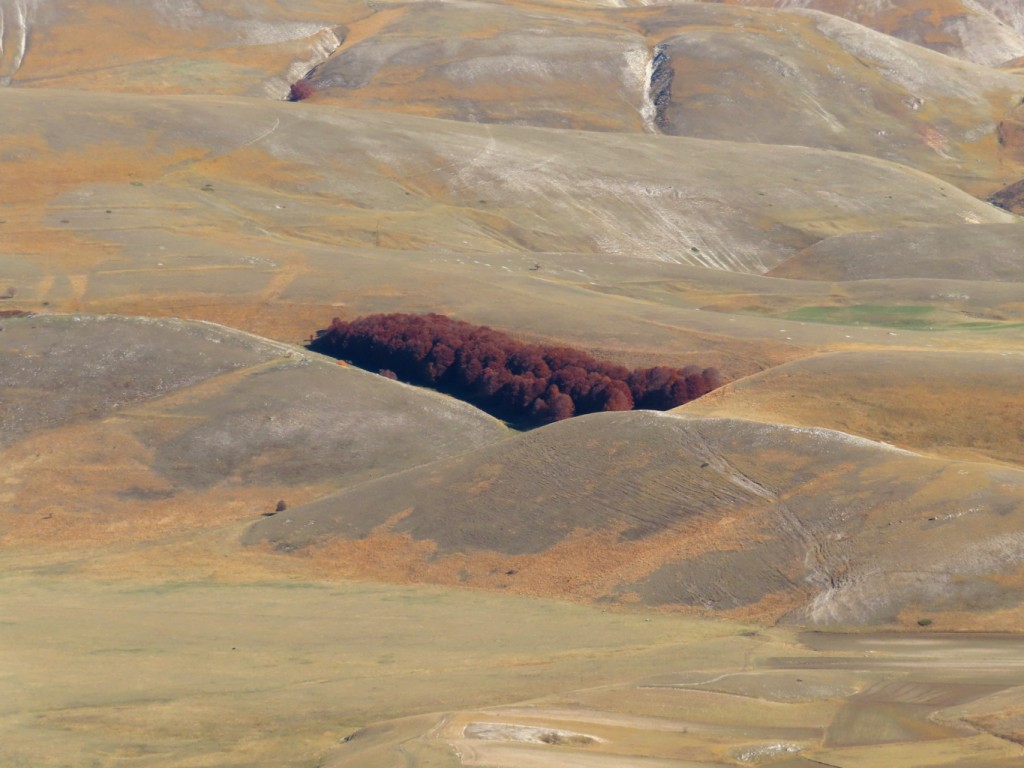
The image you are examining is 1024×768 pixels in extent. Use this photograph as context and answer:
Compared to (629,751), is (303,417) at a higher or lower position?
lower

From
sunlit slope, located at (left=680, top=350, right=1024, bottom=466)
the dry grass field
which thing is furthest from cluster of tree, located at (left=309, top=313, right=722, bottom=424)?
sunlit slope, located at (left=680, top=350, right=1024, bottom=466)

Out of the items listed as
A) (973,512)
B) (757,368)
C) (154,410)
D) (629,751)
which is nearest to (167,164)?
(154,410)

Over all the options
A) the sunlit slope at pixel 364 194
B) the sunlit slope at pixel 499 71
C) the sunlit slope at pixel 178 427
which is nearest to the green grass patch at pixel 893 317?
the sunlit slope at pixel 364 194

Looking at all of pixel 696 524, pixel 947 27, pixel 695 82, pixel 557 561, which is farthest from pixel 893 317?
pixel 947 27

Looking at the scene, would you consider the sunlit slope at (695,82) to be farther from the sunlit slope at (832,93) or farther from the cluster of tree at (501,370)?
the cluster of tree at (501,370)

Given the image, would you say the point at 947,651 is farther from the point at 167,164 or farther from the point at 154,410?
the point at 167,164

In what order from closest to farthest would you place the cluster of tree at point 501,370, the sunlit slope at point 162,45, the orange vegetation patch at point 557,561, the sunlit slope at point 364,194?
the orange vegetation patch at point 557,561 → the cluster of tree at point 501,370 → the sunlit slope at point 364,194 → the sunlit slope at point 162,45

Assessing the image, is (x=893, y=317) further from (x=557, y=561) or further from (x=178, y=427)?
(x=557, y=561)
